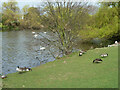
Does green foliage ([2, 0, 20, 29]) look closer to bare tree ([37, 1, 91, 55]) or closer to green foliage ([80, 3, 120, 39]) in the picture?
green foliage ([80, 3, 120, 39])

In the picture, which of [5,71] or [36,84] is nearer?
[36,84]

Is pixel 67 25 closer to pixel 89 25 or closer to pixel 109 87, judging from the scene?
pixel 109 87

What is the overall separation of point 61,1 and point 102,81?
36.6ft

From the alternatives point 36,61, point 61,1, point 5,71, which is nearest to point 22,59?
point 36,61

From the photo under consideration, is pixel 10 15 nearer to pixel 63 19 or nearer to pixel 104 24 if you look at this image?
pixel 104 24

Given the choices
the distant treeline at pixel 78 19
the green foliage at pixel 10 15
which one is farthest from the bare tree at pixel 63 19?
the green foliage at pixel 10 15

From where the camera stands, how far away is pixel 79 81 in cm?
807

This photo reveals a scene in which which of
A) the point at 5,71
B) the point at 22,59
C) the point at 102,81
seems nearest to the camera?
the point at 102,81

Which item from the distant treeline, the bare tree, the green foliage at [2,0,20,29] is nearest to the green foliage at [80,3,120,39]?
the distant treeline

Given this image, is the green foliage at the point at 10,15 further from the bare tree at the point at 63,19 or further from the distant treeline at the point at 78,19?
the bare tree at the point at 63,19

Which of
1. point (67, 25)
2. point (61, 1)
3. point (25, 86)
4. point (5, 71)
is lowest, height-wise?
point (5, 71)

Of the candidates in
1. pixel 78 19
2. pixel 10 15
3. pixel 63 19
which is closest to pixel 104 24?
pixel 78 19

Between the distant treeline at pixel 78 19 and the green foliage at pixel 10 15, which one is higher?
the green foliage at pixel 10 15

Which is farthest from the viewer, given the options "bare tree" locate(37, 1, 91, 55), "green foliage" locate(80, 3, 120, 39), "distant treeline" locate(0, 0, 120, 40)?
"green foliage" locate(80, 3, 120, 39)
